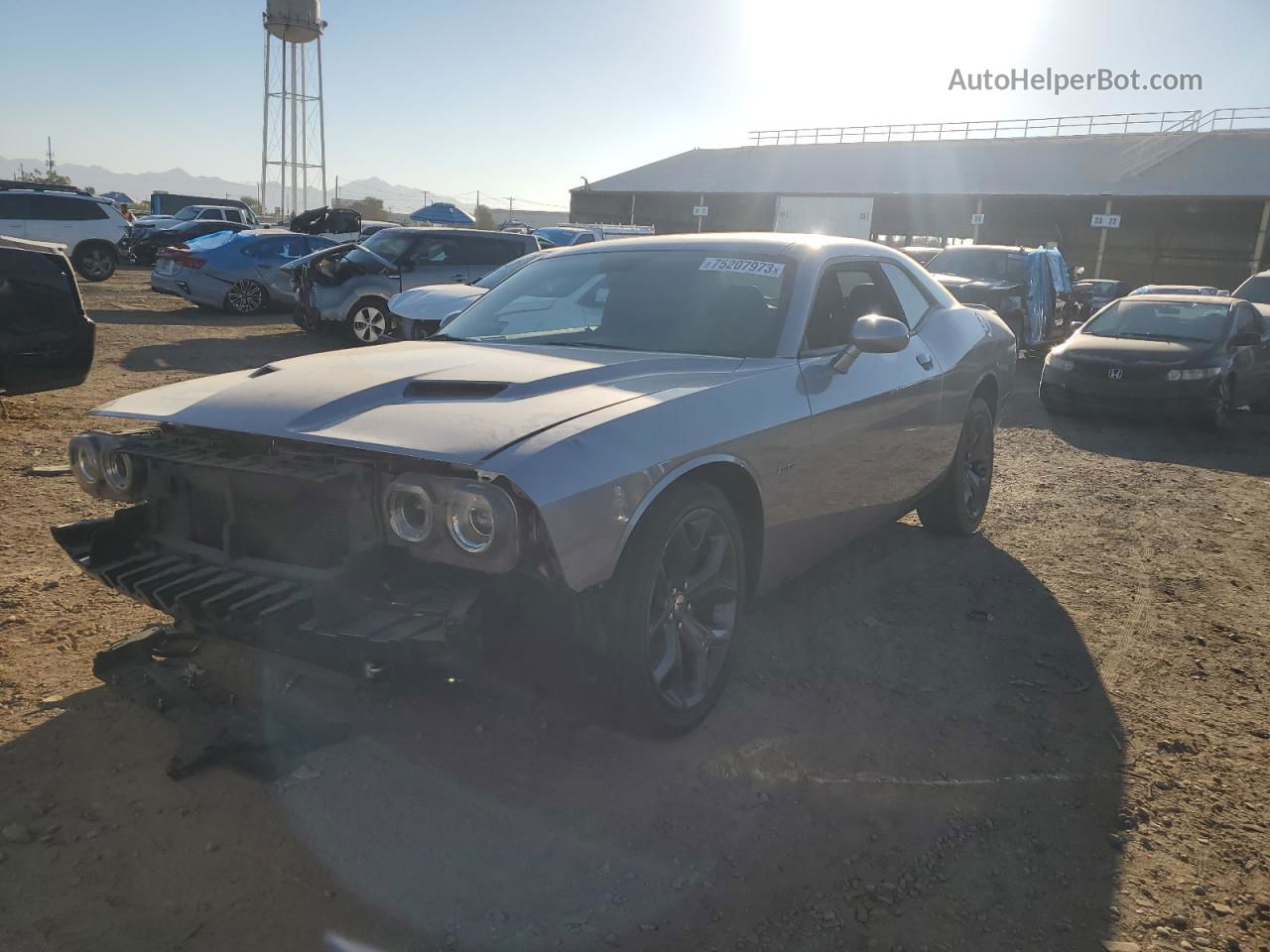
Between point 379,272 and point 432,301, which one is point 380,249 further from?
point 432,301

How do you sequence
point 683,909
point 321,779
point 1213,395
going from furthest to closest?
point 1213,395, point 321,779, point 683,909

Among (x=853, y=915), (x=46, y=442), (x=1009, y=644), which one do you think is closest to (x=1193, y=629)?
(x=1009, y=644)

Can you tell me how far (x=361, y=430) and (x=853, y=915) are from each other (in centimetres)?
177

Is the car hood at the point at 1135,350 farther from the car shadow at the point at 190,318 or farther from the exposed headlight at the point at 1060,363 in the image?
the car shadow at the point at 190,318

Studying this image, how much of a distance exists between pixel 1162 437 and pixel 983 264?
6.24 m

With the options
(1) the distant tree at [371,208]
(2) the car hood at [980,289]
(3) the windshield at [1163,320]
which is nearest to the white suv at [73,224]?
(2) the car hood at [980,289]

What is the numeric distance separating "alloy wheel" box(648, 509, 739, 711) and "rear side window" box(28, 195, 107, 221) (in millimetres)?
21413

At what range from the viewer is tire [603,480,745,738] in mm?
2639

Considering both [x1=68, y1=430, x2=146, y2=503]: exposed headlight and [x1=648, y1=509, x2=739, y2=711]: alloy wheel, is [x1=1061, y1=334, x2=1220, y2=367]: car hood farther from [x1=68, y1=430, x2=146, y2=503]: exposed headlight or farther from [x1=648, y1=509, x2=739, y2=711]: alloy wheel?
[x1=68, y1=430, x2=146, y2=503]: exposed headlight

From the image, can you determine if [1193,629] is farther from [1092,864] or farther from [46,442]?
[46,442]

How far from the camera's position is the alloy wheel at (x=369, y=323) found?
1261 centimetres

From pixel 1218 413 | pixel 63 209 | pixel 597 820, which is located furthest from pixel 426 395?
pixel 63 209

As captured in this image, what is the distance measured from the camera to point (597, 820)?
8.52ft

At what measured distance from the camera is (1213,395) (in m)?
9.10
